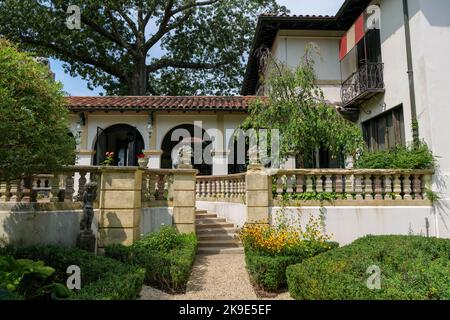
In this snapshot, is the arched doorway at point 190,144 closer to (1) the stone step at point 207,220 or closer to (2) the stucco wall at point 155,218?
(1) the stone step at point 207,220

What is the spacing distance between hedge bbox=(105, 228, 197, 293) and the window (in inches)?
305

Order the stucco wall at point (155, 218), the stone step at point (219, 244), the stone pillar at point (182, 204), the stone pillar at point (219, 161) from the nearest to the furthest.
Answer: the stucco wall at point (155, 218) → the stone pillar at point (182, 204) → the stone step at point (219, 244) → the stone pillar at point (219, 161)

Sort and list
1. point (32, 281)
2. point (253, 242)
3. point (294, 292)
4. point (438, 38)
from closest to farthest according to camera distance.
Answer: point (32, 281) < point (294, 292) < point (253, 242) < point (438, 38)

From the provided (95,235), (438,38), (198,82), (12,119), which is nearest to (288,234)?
(95,235)

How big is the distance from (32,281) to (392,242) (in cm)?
663

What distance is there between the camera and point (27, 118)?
16.9 ft

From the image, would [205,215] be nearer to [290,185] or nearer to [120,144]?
[290,185]

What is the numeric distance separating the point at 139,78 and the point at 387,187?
1889 centimetres

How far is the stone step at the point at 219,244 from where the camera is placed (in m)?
8.53

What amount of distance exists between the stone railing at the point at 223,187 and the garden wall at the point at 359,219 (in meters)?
1.65

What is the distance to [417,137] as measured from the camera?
8.97 metres

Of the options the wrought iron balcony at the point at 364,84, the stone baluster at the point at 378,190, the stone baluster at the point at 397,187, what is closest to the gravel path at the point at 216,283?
the stone baluster at the point at 378,190
